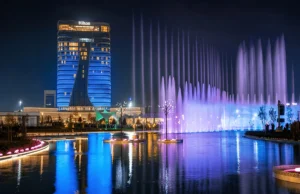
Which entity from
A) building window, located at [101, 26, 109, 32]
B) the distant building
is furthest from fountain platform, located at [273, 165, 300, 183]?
the distant building

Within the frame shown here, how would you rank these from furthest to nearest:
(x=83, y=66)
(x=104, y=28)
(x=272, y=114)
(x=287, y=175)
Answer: (x=104, y=28) → (x=83, y=66) → (x=272, y=114) → (x=287, y=175)

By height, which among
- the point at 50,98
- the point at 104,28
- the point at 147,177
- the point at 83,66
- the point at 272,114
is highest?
the point at 104,28

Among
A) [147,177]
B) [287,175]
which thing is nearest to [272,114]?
[287,175]

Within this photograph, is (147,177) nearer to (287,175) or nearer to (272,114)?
(287,175)

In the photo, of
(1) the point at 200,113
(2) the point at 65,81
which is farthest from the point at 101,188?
(2) the point at 65,81

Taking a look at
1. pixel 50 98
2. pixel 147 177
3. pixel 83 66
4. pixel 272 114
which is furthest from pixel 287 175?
pixel 50 98

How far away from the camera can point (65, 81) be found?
486 feet

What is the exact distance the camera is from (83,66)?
501 feet

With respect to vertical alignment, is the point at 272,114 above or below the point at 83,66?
below

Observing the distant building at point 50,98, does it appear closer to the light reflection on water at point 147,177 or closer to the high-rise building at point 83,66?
the high-rise building at point 83,66

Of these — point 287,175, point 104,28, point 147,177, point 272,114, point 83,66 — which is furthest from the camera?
point 104,28

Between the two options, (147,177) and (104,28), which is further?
(104,28)

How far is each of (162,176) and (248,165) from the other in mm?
5259

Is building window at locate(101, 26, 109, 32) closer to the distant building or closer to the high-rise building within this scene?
the high-rise building
